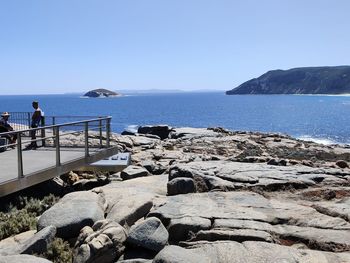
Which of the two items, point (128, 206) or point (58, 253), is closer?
point (58, 253)

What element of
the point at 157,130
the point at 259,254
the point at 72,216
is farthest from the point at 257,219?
the point at 157,130

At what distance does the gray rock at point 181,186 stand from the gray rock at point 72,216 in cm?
201

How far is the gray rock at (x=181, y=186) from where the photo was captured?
10.4 meters

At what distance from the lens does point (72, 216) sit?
8.14 m

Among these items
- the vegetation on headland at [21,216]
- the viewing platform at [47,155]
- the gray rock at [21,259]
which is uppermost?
the viewing platform at [47,155]

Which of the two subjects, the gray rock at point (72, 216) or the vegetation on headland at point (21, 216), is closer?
the gray rock at point (72, 216)

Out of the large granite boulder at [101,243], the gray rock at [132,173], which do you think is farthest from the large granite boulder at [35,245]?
the gray rock at [132,173]

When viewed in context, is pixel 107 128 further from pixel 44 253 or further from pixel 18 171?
pixel 44 253

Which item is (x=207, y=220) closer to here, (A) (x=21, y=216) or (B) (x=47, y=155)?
(A) (x=21, y=216)

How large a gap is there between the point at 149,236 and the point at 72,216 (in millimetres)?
1686

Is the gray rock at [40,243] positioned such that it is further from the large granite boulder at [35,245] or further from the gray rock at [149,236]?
the gray rock at [149,236]

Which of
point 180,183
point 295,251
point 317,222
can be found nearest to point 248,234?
point 295,251

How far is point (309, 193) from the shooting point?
10.6 m

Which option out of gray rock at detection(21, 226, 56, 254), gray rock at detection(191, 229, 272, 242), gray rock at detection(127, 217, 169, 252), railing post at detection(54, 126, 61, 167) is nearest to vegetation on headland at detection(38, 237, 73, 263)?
gray rock at detection(21, 226, 56, 254)
